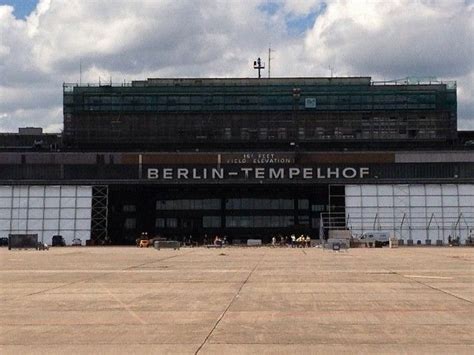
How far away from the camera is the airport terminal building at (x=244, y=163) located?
10494cm

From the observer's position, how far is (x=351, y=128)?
12581cm

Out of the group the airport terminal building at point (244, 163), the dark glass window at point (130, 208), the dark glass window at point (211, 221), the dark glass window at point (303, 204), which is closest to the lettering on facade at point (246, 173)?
the airport terminal building at point (244, 163)

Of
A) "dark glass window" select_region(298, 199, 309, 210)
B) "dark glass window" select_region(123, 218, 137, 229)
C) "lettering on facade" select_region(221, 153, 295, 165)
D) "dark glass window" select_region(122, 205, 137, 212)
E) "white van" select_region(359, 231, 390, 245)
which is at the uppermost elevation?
"lettering on facade" select_region(221, 153, 295, 165)

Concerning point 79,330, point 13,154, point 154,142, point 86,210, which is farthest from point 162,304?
point 154,142

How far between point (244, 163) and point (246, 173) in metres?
1.65

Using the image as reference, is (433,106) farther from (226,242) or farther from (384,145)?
(226,242)

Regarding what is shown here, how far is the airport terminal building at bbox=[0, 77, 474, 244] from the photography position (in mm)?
104938

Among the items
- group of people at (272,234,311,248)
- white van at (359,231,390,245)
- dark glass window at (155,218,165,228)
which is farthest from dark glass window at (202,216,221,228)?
white van at (359,231,390,245)

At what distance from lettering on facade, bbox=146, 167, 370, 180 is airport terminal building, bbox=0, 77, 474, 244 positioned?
0.17 m

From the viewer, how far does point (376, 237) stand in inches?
4040

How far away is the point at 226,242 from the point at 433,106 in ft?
150

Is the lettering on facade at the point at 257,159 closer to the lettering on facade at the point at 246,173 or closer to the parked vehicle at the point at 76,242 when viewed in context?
the lettering on facade at the point at 246,173

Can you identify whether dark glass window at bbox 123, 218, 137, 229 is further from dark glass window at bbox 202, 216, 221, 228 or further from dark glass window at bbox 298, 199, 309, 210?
dark glass window at bbox 298, 199, 309, 210

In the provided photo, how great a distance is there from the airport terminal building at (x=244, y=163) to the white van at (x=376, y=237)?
5.14 feet
